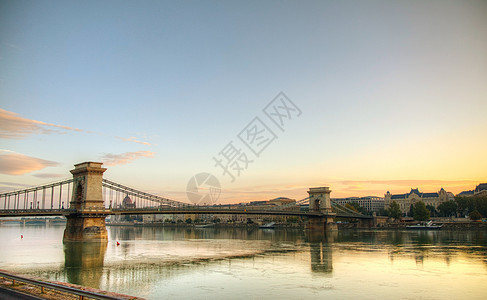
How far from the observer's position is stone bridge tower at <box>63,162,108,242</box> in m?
53.3

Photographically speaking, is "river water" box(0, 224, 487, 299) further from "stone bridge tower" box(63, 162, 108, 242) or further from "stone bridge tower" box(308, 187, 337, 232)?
"stone bridge tower" box(308, 187, 337, 232)

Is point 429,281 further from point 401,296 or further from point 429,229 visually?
point 429,229

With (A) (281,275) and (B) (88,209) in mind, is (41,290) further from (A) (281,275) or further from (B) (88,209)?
(B) (88,209)

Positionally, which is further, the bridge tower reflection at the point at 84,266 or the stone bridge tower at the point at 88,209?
the stone bridge tower at the point at 88,209

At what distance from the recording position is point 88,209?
5384 cm

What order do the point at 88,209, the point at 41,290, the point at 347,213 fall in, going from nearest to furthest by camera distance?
the point at 41,290 → the point at 88,209 → the point at 347,213

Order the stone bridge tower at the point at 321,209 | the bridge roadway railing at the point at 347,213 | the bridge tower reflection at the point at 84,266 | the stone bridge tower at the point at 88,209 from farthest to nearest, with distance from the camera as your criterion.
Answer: the bridge roadway railing at the point at 347,213 < the stone bridge tower at the point at 321,209 < the stone bridge tower at the point at 88,209 < the bridge tower reflection at the point at 84,266

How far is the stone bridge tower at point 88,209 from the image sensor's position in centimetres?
5328

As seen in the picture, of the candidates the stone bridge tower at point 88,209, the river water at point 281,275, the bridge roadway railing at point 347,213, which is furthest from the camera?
the bridge roadway railing at point 347,213

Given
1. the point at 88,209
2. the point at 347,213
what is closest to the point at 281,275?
the point at 88,209

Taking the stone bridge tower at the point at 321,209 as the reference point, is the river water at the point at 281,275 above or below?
below

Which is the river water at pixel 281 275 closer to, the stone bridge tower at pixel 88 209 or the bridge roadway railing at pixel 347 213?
the stone bridge tower at pixel 88 209

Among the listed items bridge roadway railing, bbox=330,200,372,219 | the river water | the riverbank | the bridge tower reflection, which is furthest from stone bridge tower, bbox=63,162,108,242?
bridge roadway railing, bbox=330,200,372,219

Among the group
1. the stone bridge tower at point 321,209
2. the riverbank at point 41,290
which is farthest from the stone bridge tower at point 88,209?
the stone bridge tower at point 321,209
